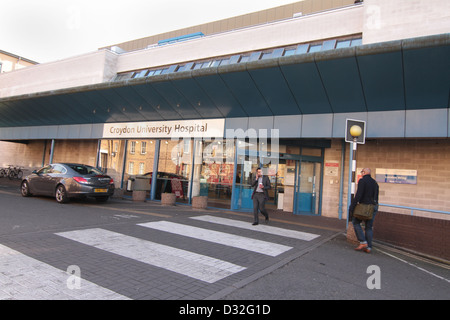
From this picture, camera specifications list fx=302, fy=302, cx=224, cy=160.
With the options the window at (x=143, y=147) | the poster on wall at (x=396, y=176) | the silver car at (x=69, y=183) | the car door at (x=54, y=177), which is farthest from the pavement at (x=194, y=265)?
the window at (x=143, y=147)

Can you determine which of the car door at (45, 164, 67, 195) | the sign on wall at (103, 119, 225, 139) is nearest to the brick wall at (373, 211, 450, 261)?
the sign on wall at (103, 119, 225, 139)

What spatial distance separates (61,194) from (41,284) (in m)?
8.24

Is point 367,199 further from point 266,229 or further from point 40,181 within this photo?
point 40,181

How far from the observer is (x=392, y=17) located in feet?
35.1

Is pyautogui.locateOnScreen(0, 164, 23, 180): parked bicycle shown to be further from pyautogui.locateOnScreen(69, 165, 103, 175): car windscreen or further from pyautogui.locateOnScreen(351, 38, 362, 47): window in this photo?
pyautogui.locateOnScreen(351, 38, 362, 47): window

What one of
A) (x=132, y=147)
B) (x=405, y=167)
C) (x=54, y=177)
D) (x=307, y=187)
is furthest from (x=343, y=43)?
(x=54, y=177)

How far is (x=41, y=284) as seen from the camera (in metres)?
3.65

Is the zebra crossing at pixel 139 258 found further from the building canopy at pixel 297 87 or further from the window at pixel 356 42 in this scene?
the window at pixel 356 42

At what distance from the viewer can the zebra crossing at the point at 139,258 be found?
351 cm

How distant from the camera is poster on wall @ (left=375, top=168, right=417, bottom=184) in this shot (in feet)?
33.7

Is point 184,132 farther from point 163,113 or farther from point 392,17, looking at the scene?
point 392,17

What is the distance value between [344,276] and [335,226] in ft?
17.1

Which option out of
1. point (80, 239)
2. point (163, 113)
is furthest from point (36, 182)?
point (80, 239)

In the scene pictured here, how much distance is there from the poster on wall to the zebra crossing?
15.4ft
